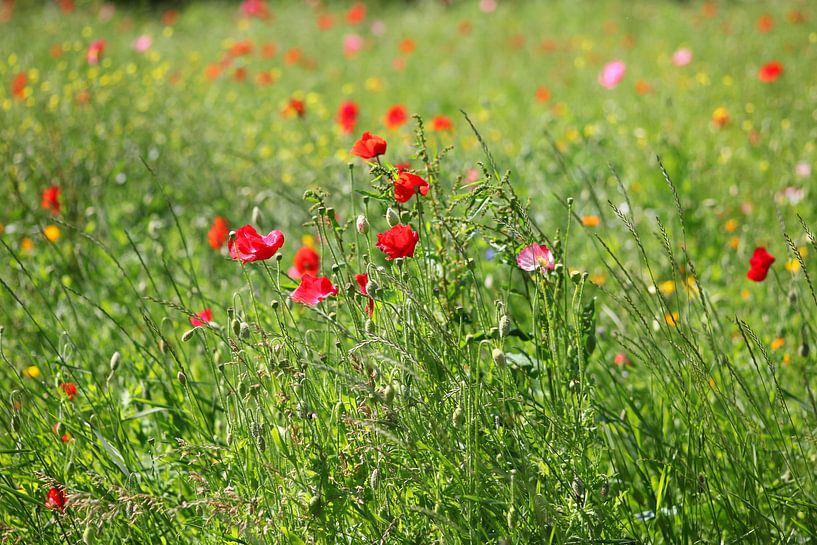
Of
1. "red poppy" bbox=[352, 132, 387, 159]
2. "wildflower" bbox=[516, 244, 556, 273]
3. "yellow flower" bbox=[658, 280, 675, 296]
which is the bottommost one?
"yellow flower" bbox=[658, 280, 675, 296]

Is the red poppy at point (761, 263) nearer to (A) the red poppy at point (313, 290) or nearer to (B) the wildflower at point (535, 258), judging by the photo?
(B) the wildflower at point (535, 258)

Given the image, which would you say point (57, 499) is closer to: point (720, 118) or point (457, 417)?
point (457, 417)

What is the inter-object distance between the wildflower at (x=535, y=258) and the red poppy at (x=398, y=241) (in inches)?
8.8

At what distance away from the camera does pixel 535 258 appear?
1.52m

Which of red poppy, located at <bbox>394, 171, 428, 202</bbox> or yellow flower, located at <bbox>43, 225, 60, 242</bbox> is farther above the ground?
red poppy, located at <bbox>394, 171, 428, 202</bbox>

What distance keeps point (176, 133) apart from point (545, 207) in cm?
196

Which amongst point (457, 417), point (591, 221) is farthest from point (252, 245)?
point (591, 221)

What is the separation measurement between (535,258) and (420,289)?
9.2 inches

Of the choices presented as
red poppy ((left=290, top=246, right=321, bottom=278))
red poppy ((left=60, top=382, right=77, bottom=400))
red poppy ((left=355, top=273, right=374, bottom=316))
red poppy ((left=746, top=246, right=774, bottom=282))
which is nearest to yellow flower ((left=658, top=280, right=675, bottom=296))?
red poppy ((left=746, top=246, right=774, bottom=282))

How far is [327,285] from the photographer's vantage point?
1525 mm

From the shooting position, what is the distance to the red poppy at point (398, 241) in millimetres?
1395

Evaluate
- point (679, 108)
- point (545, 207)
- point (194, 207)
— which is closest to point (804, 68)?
point (679, 108)

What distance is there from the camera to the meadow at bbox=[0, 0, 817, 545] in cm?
141

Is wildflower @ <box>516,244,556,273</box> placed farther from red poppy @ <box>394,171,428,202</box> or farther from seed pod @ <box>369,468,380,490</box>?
seed pod @ <box>369,468,380,490</box>
